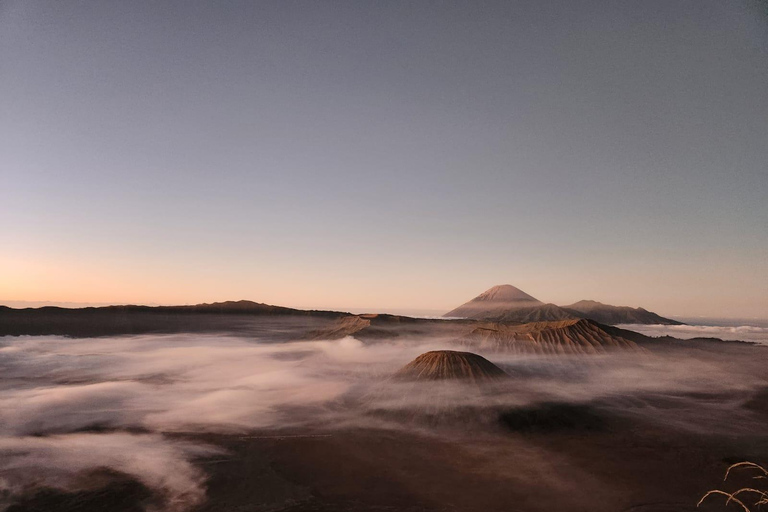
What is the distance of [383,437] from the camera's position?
103 feet

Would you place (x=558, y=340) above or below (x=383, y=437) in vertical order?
above

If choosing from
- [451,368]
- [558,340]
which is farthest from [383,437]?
[558,340]

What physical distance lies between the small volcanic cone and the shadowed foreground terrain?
0.24m

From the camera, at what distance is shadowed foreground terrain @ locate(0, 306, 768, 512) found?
68.9ft

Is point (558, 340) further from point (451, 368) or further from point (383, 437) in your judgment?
point (383, 437)

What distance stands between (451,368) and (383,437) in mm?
20261

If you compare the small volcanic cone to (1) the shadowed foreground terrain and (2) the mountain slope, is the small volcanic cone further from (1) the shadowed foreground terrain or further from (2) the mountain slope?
(2) the mountain slope

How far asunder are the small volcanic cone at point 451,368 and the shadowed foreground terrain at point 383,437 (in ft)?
0.79

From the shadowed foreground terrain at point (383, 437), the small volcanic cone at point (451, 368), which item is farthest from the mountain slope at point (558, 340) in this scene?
the small volcanic cone at point (451, 368)

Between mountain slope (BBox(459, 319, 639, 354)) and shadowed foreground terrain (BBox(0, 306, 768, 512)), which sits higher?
mountain slope (BBox(459, 319, 639, 354))

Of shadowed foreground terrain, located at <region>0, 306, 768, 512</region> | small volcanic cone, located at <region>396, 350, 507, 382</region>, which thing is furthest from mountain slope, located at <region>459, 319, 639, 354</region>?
small volcanic cone, located at <region>396, 350, 507, 382</region>

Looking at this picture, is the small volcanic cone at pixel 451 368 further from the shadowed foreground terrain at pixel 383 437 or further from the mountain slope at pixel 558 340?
the mountain slope at pixel 558 340

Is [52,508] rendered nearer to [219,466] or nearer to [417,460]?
[219,466]

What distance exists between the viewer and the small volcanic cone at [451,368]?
4984cm
